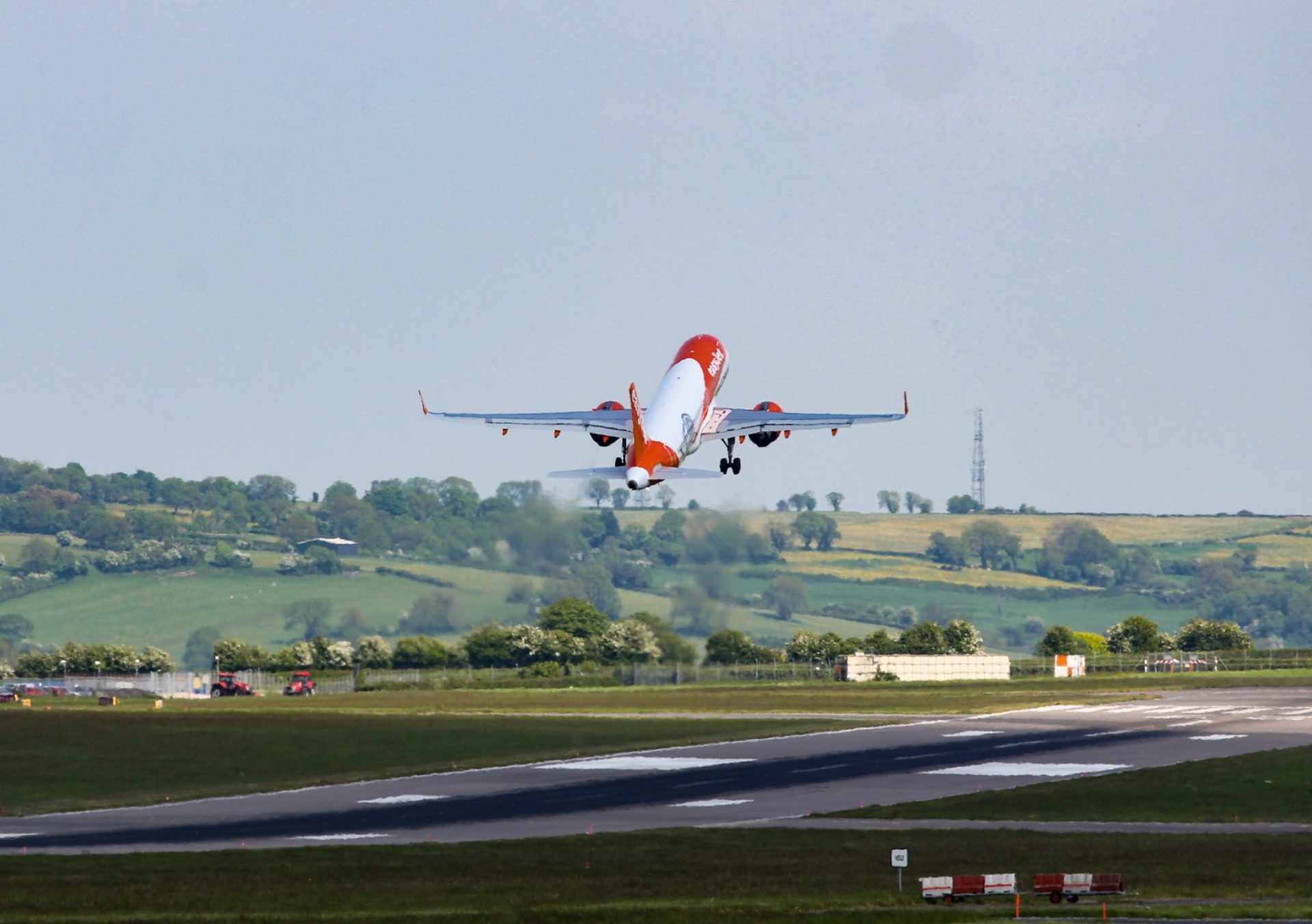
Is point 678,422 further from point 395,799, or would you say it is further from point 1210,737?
point 1210,737

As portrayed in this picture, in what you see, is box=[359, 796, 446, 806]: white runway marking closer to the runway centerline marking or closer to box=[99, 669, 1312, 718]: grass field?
the runway centerline marking

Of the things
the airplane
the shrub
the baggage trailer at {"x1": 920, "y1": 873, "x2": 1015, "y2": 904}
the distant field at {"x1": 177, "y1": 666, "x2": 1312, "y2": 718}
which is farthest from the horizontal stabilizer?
the shrub

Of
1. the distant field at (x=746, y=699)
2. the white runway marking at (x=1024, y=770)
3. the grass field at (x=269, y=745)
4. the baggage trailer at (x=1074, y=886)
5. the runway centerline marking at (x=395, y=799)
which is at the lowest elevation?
the distant field at (x=746, y=699)

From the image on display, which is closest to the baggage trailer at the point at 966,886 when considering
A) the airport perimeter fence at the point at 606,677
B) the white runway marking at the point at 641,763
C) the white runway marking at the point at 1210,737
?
the white runway marking at the point at 641,763

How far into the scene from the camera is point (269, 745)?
117 m

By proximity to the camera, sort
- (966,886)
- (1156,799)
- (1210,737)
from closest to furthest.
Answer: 1. (966,886)
2. (1156,799)
3. (1210,737)

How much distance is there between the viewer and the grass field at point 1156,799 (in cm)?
7800

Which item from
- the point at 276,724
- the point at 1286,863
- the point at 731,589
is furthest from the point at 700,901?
the point at 276,724

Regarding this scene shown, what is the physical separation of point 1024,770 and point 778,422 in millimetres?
22408

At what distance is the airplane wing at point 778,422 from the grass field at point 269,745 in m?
23.3

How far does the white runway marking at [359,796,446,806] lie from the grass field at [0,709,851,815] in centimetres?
826

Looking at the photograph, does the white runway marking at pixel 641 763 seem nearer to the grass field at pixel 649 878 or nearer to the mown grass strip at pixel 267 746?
the mown grass strip at pixel 267 746

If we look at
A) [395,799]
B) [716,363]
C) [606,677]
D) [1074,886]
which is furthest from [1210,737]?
[606,677]

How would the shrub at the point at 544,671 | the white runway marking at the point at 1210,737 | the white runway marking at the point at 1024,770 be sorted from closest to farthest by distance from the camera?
the white runway marking at the point at 1024,770 < the white runway marking at the point at 1210,737 < the shrub at the point at 544,671
